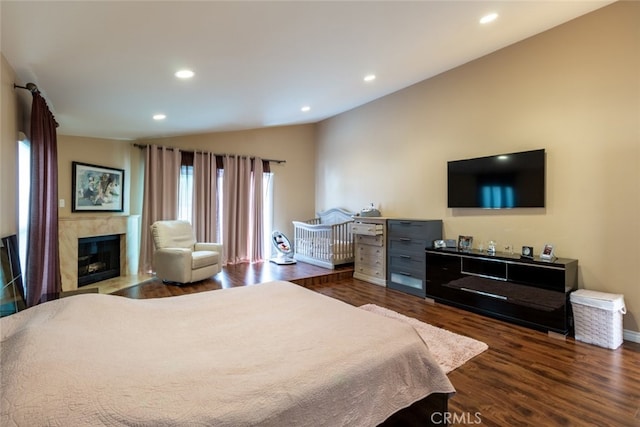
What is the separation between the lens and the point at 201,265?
15.1 ft

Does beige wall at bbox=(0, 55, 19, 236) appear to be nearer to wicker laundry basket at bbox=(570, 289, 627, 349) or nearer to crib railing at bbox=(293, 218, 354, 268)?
crib railing at bbox=(293, 218, 354, 268)

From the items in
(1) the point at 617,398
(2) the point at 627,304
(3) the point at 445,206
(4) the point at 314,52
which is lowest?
(1) the point at 617,398

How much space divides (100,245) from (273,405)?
4.93m

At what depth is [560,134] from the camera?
3.32m

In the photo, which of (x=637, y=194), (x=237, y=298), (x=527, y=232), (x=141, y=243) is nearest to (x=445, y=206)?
(x=527, y=232)

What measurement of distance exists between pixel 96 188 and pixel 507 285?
569cm

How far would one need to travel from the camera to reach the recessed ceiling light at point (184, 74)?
2643 mm

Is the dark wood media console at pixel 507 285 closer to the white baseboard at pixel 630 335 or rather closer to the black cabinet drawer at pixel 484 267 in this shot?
the black cabinet drawer at pixel 484 267

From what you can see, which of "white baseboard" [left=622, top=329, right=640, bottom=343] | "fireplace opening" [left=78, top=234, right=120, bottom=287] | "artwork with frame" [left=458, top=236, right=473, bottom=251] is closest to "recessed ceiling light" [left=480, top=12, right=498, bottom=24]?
"artwork with frame" [left=458, top=236, right=473, bottom=251]

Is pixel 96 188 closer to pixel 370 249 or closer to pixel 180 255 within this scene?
pixel 180 255

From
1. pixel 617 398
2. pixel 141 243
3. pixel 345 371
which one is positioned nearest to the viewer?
pixel 345 371

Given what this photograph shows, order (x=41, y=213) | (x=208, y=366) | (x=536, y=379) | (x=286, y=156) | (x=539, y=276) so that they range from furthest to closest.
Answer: (x=286, y=156), (x=539, y=276), (x=41, y=213), (x=536, y=379), (x=208, y=366)

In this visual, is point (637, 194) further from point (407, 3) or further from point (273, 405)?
point (273, 405)

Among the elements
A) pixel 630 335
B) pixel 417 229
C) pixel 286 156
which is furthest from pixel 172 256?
pixel 630 335
